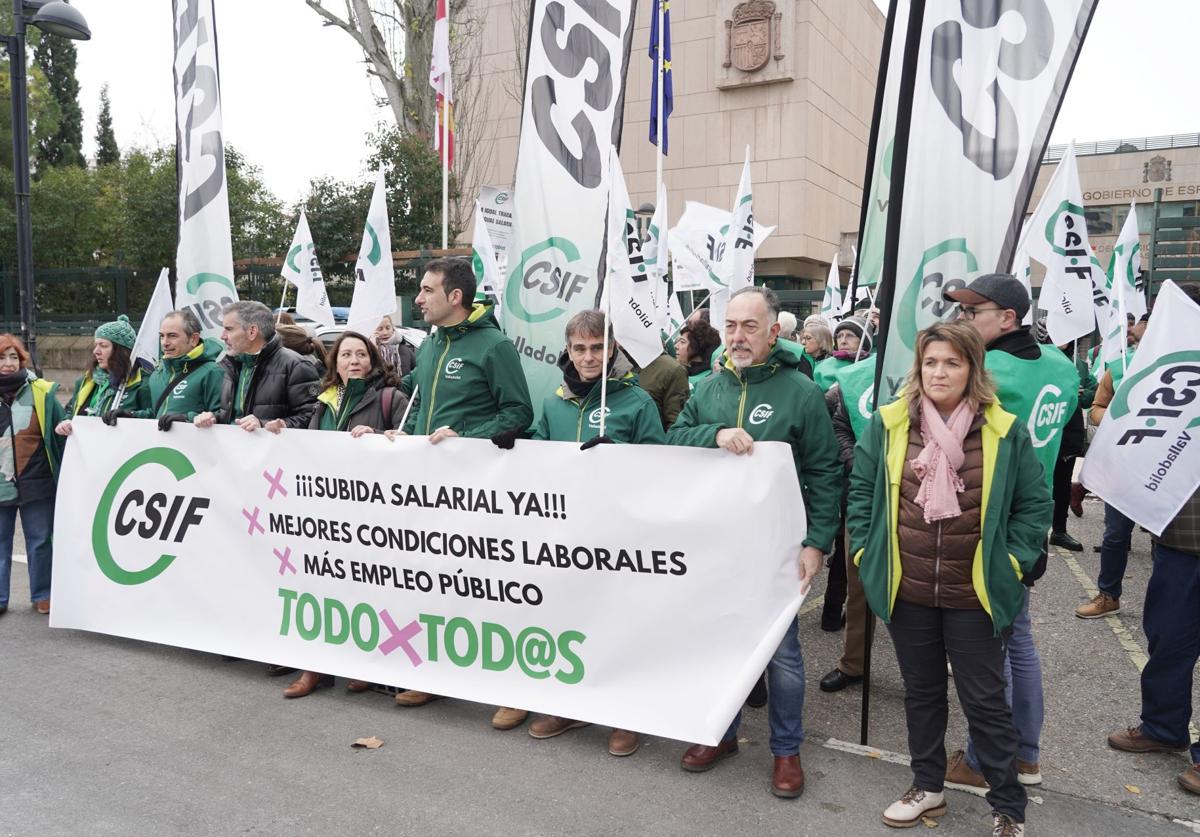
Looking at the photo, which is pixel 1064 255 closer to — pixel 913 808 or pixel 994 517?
pixel 994 517

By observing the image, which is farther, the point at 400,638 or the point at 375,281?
the point at 375,281

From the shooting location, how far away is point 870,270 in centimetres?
678

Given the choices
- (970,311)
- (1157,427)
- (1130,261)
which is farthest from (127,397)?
(1130,261)

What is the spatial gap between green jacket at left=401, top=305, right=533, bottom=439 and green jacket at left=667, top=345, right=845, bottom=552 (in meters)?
1.14

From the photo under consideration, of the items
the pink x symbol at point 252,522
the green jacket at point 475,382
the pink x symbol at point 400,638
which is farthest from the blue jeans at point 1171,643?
the pink x symbol at point 252,522

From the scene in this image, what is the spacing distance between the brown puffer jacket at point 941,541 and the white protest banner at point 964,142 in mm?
849

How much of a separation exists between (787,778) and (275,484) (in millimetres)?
2983

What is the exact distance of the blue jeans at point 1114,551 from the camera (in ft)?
19.4

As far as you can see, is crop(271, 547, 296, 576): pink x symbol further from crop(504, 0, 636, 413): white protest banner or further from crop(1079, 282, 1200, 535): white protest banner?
crop(1079, 282, 1200, 535): white protest banner

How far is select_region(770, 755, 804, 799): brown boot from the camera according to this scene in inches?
142

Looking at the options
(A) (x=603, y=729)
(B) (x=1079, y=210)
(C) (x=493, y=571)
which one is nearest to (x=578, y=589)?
(C) (x=493, y=571)

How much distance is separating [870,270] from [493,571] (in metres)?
4.00

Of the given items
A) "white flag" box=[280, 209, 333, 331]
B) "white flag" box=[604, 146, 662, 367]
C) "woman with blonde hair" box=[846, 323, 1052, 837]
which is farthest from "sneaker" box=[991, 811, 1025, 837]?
"white flag" box=[280, 209, 333, 331]

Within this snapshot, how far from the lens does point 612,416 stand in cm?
421
